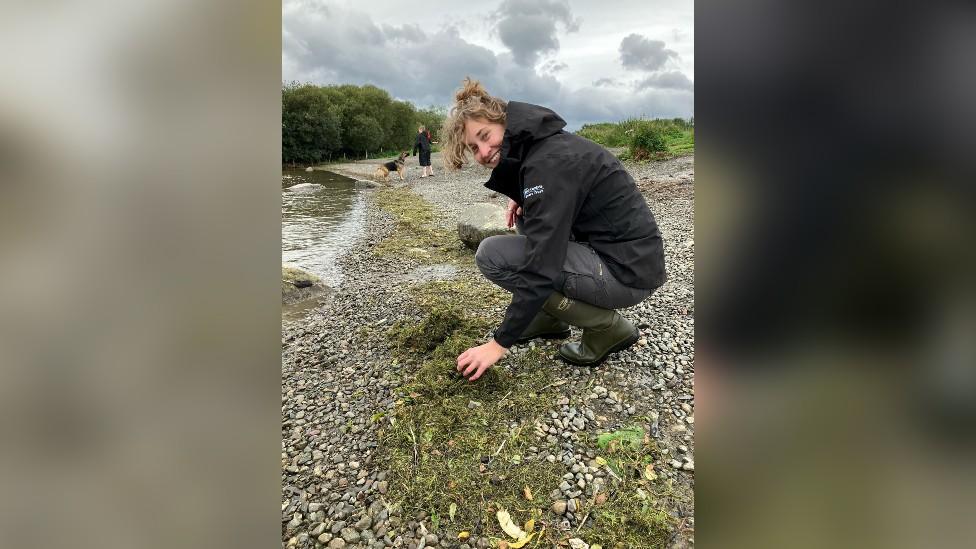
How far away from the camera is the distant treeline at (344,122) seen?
35688 mm

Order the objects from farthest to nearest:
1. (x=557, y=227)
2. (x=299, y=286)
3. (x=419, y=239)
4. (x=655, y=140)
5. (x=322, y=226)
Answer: (x=655, y=140)
(x=322, y=226)
(x=419, y=239)
(x=299, y=286)
(x=557, y=227)

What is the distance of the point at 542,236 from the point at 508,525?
5.56ft

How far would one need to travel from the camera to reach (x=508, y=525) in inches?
102

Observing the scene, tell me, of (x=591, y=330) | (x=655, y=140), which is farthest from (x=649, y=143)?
(x=591, y=330)

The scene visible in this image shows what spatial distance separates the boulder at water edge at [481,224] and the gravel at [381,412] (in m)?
2.47

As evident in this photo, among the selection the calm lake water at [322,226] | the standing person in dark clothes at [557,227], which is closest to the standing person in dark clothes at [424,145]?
the calm lake water at [322,226]

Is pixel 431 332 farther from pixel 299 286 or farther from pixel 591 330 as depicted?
pixel 299 286

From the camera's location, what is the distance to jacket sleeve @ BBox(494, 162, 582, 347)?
3061 millimetres

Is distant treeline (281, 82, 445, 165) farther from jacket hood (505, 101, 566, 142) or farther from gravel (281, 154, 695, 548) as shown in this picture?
jacket hood (505, 101, 566, 142)
